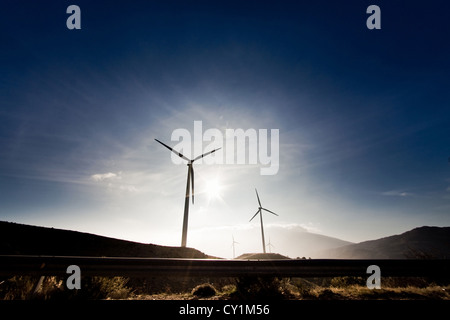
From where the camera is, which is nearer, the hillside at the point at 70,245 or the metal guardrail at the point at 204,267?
the metal guardrail at the point at 204,267

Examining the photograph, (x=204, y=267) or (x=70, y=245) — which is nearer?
(x=204, y=267)

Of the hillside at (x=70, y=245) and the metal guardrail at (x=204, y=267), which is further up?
the metal guardrail at (x=204, y=267)

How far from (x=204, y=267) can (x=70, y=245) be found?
3026 cm

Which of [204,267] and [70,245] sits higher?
[204,267]

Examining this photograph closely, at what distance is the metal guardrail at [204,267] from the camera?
4.72 meters

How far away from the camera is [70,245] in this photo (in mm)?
27328

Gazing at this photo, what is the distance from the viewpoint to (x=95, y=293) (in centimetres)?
564

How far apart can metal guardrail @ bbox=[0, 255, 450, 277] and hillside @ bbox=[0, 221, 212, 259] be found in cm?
2261

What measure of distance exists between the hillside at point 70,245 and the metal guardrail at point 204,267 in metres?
22.6

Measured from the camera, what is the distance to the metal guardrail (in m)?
4.72
